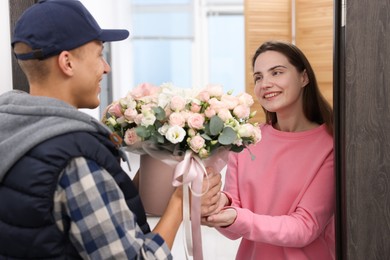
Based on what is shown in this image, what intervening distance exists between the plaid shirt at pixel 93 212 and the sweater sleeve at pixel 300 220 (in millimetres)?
584

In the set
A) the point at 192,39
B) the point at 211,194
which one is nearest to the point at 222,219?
the point at 211,194

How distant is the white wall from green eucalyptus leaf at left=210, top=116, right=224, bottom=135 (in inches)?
28.4

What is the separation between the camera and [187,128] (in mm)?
1282

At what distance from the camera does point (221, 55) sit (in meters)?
5.28

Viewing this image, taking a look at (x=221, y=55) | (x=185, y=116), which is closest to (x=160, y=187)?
(x=185, y=116)

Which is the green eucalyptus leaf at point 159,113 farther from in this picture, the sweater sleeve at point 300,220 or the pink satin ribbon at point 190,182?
the sweater sleeve at point 300,220

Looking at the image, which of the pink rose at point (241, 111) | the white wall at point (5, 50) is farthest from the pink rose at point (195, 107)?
the white wall at point (5, 50)

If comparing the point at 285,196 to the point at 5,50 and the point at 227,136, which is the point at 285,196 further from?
the point at 5,50

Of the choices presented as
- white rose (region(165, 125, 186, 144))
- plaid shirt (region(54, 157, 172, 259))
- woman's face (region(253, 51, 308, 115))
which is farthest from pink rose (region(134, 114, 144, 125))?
woman's face (region(253, 51, 308, 115))

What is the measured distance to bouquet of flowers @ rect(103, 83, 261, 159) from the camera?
1249 mm

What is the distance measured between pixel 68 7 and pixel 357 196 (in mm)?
901

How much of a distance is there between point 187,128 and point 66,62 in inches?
15.3

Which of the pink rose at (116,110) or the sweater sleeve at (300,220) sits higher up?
the pink rose at (116,110)

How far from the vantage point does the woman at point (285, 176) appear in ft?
4.95
